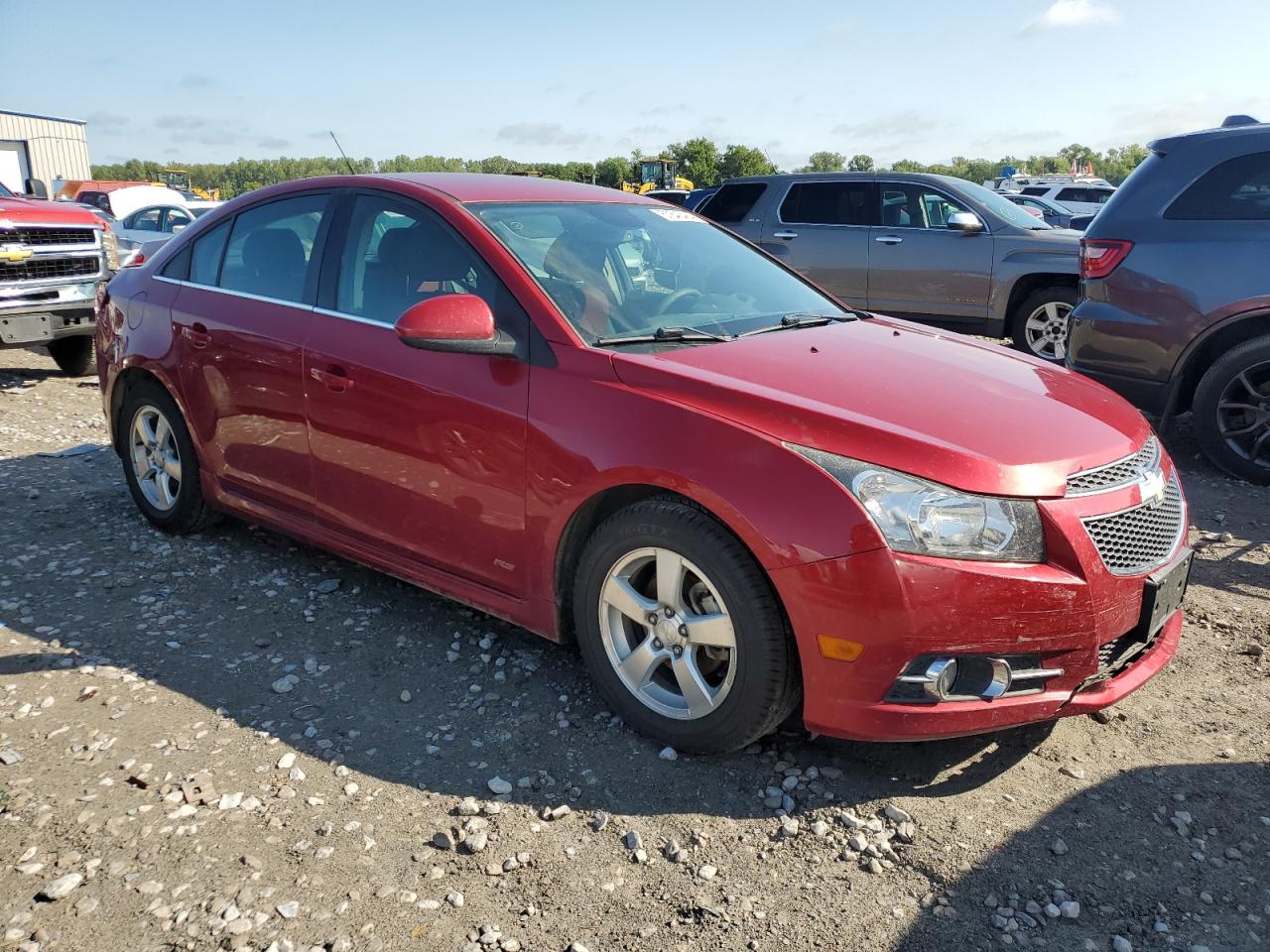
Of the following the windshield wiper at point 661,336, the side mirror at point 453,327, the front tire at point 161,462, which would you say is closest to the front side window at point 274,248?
the front tire at point 161,462

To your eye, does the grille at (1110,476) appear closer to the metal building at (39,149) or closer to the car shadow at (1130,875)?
the car shadow at (1130,875)

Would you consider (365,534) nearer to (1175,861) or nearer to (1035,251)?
(1175,861)

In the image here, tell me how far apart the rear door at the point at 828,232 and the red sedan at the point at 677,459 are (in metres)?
6.01

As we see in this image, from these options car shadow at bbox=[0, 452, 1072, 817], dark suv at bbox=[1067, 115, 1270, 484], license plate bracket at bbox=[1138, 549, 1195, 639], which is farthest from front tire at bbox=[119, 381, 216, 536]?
dark suv at bbox=[1067, 115, 1270, 484]

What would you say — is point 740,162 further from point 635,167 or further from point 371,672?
point 371,672

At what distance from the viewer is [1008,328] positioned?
381 inches

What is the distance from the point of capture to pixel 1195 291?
5707 millimetres

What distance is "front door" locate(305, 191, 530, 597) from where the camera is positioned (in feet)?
11.2

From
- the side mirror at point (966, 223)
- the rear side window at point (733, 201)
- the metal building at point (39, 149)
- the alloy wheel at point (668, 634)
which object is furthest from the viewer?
the metal building at point (39, 149)

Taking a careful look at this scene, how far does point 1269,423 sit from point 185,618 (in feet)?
18.6

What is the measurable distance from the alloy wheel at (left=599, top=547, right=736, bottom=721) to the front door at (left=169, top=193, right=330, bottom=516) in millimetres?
1622

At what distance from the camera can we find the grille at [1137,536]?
2836 millimetres

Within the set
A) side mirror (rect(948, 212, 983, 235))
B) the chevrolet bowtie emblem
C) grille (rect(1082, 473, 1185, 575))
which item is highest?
side mirror (rect(948, 212, 983, 235))

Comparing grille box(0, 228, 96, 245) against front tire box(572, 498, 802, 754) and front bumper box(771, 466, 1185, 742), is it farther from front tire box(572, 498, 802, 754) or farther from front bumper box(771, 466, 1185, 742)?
front bumper box(771, 466, 1185, 742)
